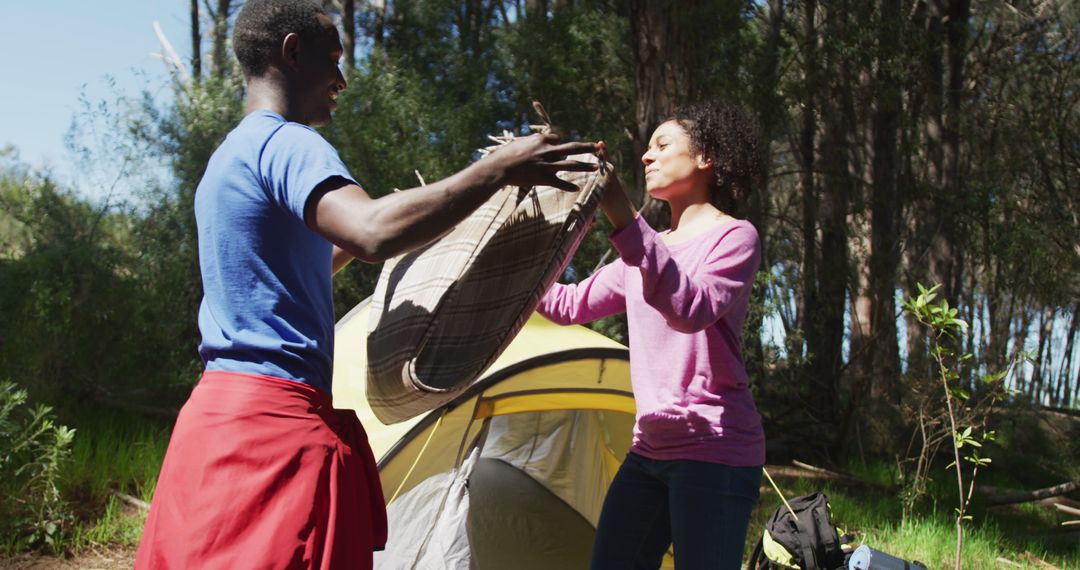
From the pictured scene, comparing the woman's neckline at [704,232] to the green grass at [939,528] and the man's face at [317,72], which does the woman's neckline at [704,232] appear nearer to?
the man's face at [317,72]

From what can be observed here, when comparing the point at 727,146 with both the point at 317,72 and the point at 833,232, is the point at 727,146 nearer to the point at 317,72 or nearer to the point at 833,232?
the point at 317,72

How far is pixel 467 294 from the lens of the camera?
176 centimetres

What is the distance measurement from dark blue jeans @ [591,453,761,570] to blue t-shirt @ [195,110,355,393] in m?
1.01

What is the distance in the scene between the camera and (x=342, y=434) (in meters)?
1.58

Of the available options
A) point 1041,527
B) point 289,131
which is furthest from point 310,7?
point 1041,527

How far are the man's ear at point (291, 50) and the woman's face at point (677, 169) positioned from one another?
3.45 ft

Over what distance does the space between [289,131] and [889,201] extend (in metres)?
8.02

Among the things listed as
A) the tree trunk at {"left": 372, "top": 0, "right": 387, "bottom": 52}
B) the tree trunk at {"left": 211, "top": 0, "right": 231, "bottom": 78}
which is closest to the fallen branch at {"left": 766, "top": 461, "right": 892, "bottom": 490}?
the tree trunk at {"left": 372, "top": 0, "right": 387, "bottom": 52}

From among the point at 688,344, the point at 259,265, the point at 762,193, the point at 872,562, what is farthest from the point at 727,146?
the point at 762,193

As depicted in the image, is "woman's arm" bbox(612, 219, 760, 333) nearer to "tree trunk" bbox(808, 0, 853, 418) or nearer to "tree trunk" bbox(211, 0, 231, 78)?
"tree trunk" bbox(211, 0, 231, 78)

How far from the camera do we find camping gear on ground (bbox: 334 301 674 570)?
11.7 ft

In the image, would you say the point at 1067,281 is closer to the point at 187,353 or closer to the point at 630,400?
the point at 630,400

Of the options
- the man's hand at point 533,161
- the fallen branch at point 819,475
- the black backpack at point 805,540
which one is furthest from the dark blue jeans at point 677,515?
the fallen branch at point 819,475

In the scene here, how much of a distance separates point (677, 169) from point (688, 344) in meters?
0.44
